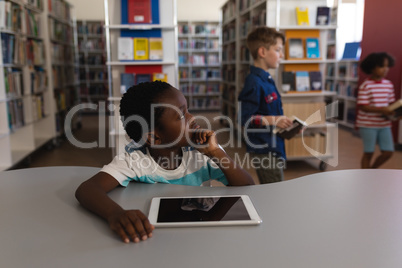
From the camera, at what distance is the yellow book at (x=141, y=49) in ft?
12.0

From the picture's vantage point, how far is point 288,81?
3.85 metres

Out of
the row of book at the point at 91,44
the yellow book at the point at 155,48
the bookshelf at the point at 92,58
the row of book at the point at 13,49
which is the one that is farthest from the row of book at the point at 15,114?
the row of book at the point at 91,44

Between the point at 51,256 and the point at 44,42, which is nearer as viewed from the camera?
the point at 51,256

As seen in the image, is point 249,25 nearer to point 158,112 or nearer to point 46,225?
point 158,112

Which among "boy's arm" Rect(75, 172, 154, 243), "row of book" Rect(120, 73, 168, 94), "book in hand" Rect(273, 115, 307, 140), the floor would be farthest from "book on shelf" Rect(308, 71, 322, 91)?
"boy's arm" Rect(75, 172, 154, 243)

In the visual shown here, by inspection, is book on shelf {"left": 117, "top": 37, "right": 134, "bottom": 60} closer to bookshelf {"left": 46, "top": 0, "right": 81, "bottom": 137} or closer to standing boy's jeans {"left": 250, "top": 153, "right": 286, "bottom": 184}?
bookshelf {"left": 46, "top": 0, "right": 81, "bottom": 137}

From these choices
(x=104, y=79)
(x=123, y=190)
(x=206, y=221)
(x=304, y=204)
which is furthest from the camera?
(x=104, y=79)

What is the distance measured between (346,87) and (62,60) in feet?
15.6

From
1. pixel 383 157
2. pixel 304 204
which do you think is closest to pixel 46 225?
pixel 304 204

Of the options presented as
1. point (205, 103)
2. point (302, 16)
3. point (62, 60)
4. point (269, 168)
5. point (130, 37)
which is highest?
point (302, 16)

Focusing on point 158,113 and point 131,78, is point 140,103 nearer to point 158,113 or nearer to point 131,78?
point 158,113

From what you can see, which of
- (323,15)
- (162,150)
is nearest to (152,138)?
(162,150)

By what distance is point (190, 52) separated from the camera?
924 centimetres

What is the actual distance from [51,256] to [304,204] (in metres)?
0.62
